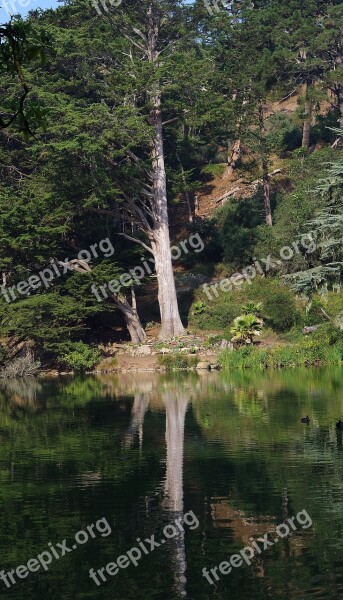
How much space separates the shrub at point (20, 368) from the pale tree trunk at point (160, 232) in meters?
6.02

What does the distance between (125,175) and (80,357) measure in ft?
27.4

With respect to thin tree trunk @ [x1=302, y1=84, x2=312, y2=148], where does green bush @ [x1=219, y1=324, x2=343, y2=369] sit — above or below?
below

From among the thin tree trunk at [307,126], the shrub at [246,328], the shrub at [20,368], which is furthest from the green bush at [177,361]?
the thin tree trunk at [307,126]

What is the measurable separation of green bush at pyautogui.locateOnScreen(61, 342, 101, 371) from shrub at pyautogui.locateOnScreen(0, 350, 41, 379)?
1291 mm

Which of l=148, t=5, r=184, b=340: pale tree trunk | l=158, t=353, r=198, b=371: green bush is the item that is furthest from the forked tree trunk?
l=158, t=353, r=198, b=371: green bush

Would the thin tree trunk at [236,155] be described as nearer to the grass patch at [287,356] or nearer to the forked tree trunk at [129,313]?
the forked tree trunk at [129,313]

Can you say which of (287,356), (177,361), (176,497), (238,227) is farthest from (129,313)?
(176,497)

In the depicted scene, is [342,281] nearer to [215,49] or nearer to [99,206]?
[99,206]

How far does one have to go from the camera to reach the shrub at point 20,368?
41.4m

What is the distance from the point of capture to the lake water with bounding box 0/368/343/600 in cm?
1211

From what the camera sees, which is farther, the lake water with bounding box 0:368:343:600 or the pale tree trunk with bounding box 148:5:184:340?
the pale tree trunk with bounding box 148:5:184:340

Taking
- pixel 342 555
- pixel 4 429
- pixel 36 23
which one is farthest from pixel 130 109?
pixel 342 555

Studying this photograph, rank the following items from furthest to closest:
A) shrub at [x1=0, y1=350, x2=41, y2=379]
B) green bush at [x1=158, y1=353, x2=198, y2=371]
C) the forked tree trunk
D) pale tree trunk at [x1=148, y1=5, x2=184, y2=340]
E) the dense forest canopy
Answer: pale tree trunk at [x1=148, y1=5, x2=184, y2=340] < the forked tree trunk < shrub at [x1=0, y1=350, x2=41, y2=379] < the dense forest canopy < green bush at [x1=158, y1=353, x2=198, y2=371]

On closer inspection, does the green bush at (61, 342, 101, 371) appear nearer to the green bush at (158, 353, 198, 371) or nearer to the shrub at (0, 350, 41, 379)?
the shrub at (0, 350, 41, 379)
